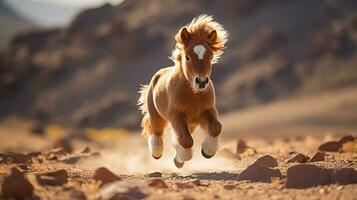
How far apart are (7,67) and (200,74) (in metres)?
97.0

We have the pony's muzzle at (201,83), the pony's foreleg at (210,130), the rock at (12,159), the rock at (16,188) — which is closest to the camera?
the rock at (16,188)

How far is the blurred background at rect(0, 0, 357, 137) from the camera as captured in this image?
216ft

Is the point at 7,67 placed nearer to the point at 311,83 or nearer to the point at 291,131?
the point at 311,83

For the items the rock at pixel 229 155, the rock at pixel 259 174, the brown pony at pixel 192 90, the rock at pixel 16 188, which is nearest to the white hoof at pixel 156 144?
the brown pony at pixel 192 90

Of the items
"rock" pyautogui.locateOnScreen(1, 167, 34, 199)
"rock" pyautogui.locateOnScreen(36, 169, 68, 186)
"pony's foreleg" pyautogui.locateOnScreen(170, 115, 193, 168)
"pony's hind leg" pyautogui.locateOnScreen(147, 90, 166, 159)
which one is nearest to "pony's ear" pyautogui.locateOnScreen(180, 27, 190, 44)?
"pony's foreleg" pyautogui.locateOnScreen(170, 115, 193, 168)

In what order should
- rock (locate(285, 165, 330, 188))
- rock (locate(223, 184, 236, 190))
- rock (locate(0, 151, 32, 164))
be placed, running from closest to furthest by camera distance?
1. rock (locate(285, 165, 330, 188))
2. rock (locate(223, 184, 236, 190))
3. rock (locate(0, 151, 32, 164))

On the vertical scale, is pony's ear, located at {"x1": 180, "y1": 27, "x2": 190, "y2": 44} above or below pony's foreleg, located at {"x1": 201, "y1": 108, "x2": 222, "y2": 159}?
above

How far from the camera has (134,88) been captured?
83812 mm

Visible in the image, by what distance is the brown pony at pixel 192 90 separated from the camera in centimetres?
1141

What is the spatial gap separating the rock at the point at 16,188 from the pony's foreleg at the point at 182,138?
3830 mm

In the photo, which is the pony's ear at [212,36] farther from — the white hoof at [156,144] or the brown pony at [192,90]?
the white hoof at [156,144]

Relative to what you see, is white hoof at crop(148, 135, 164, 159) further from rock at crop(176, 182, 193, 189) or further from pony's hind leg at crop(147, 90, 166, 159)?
rock at crop(176, 182, 193, 189)

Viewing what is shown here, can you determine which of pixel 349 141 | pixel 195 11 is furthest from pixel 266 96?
pixel 349 141

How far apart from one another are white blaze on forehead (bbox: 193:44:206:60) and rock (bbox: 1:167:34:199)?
427 centimetres
